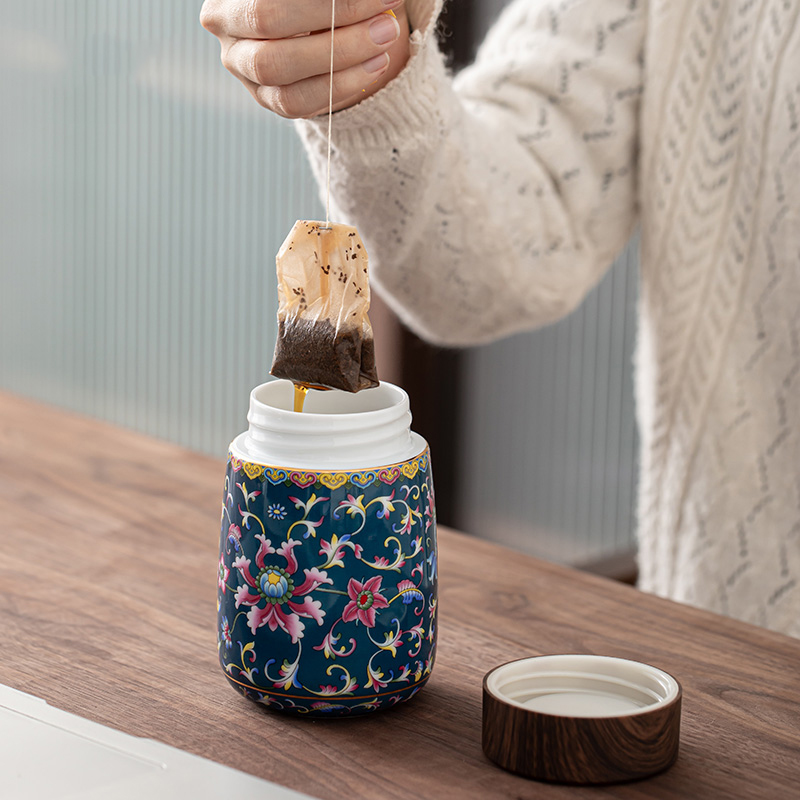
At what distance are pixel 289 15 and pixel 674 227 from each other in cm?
48

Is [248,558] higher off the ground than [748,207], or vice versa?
[748,207]

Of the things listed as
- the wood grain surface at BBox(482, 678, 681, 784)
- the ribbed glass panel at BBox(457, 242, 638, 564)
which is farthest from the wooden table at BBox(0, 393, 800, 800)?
the ribbed glass panel at BBox(457, 242, 638, 564)

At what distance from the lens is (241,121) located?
6.44 feet

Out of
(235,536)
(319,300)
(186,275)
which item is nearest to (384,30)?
→ (319,300)

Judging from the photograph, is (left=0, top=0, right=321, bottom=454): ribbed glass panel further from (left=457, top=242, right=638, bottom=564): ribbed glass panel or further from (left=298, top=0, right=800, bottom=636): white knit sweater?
(left=298, top=0, right=800, bottom=636): white knit sweater

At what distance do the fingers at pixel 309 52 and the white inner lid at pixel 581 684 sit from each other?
1.17 feet

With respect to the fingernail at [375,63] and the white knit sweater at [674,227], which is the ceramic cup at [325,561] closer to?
the fingernail at [375,63]

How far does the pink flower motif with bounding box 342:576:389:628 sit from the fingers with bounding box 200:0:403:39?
317 millimetres

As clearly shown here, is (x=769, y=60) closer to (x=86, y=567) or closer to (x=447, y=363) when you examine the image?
(x=86, y=567)

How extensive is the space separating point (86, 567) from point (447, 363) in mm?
1264

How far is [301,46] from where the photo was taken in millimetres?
640

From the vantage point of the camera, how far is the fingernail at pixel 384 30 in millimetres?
651

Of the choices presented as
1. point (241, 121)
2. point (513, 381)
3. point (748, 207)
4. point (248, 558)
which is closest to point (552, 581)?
point (248, 558)

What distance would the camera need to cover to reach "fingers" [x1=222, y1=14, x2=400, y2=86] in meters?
0.64
